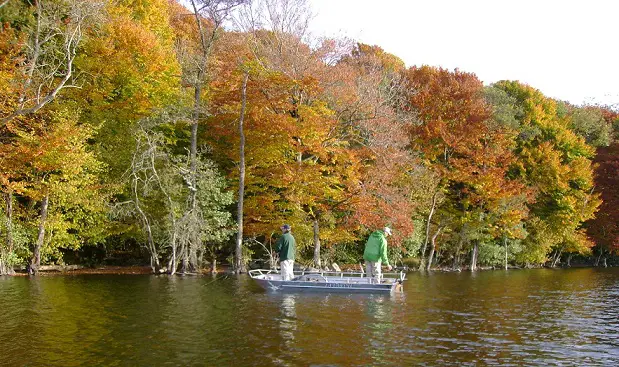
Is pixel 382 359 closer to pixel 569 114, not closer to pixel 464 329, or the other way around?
pixel 464 329

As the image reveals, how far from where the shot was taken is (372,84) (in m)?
32.2

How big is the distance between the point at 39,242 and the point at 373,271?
56.6 ft

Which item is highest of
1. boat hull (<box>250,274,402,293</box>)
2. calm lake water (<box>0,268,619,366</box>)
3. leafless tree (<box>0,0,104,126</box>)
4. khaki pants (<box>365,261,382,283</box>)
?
leafless tree (<box>0,0,104,126</box>)

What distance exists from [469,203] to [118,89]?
25.1 meters

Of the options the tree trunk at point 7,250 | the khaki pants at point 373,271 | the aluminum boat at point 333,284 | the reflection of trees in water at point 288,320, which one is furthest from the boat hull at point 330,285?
the tree trunk at point 7,250

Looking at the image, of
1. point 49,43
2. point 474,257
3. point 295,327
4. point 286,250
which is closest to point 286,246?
point 286,250

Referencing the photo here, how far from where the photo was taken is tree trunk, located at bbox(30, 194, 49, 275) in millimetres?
28266

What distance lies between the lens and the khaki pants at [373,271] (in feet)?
70.9

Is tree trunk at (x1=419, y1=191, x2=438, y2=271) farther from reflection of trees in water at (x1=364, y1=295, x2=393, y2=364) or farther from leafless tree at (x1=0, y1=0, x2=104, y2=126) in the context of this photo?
leafless tree at (x1=0, y1=0, x2=104, y2=126)

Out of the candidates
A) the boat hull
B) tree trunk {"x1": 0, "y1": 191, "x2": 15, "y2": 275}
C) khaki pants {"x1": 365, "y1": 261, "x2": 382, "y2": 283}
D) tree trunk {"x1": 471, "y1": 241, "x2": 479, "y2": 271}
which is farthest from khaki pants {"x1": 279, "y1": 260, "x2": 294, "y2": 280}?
tree trunk {"x1": 471, "y1": 241, "x2": 479, "y2": 271}

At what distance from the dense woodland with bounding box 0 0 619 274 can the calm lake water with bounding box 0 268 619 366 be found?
7326 millimetres

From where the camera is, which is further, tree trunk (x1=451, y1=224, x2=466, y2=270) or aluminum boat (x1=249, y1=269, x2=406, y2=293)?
tree trunk (x1=451, y1=224, x2=466, y2=270)

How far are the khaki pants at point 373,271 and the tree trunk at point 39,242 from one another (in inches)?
662

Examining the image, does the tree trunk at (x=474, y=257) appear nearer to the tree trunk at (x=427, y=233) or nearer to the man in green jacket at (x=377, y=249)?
the tree trunk at (x=427, y=233)
